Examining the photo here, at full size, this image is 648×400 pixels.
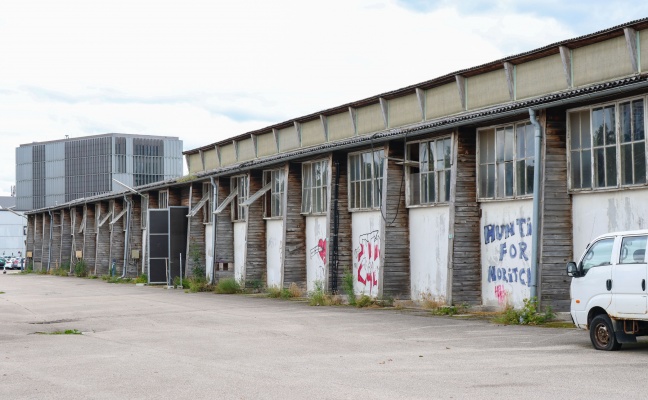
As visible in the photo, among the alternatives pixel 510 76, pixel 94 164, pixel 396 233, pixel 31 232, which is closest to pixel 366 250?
pixel 396 233

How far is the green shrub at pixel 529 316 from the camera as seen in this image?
18.6 m

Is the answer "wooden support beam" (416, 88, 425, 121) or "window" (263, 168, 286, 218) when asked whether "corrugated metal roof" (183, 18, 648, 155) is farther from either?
"window" (263, 168, 286, 218)

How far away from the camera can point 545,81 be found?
23.1 m

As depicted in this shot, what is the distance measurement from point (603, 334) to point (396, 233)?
1194 centimetres

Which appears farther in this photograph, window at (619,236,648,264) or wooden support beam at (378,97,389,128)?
wooden support beam at (378,97,389,128)

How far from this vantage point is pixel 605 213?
60.2 ft

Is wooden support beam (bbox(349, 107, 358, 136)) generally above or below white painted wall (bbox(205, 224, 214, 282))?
above

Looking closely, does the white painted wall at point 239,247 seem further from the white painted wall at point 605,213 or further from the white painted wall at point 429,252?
the white painted wall at point 605,213

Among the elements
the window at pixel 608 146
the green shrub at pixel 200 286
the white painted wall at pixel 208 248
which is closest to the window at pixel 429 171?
the window at pixel 608 146

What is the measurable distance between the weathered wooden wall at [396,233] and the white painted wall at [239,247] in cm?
1171

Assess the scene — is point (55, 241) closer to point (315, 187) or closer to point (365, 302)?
point (315, 187)

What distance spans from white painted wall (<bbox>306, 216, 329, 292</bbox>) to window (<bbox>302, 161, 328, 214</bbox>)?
1.18ft

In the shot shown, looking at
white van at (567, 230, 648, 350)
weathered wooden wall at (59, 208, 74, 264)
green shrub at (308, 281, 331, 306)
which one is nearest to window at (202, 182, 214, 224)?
green shrub at (308, 281, 331, 306)

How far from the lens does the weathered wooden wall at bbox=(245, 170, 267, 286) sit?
113 ft
